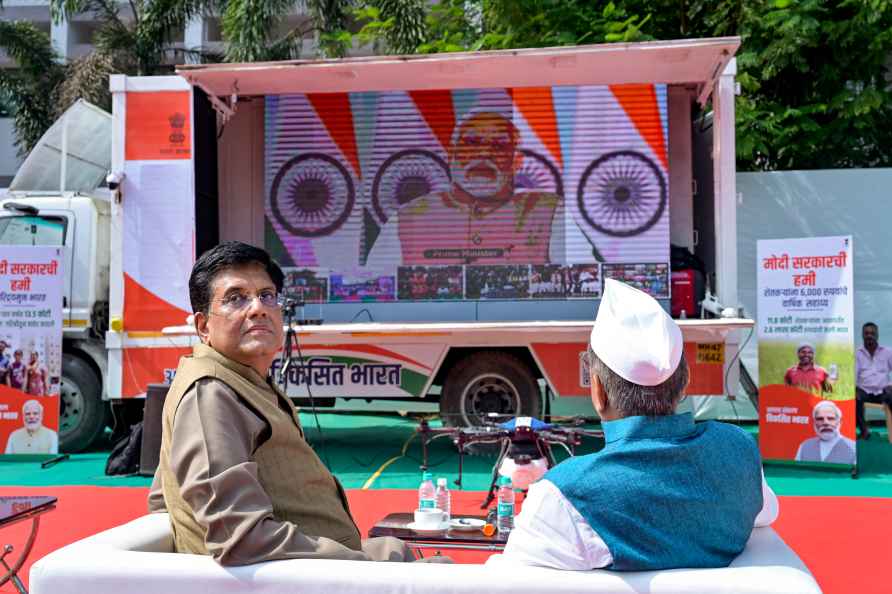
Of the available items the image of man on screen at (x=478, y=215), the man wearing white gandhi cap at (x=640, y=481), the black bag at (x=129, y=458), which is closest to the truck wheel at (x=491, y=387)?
the image of man on screen at (x=478, y=215)

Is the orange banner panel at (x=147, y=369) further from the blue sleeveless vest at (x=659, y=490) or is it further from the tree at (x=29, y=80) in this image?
the tree at (x=29, y=80)

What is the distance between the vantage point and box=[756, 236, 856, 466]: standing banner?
7.08m

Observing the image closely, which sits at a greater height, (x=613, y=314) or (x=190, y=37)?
(x=190, y=37)

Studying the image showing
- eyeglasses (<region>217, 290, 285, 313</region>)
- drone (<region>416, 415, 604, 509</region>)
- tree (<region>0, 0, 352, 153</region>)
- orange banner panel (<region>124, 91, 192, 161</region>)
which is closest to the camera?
eyeglasses (<region>217, 290, 285, 313</region>)

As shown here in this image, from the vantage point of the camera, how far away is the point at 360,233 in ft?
27.0

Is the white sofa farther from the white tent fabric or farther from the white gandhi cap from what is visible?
the white tent fabric

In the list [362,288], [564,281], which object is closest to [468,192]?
[564,281]

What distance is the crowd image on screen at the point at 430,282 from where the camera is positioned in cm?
809

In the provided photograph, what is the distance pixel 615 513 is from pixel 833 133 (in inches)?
414

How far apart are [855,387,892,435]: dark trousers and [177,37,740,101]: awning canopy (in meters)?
3.31

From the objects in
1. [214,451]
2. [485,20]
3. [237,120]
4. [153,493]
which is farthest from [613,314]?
[485,20]

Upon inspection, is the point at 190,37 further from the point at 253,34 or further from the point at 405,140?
the point at 405,140

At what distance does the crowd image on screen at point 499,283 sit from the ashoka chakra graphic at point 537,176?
2.39ft

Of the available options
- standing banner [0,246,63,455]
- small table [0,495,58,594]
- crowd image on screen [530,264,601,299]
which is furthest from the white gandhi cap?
standing banner [0,246,63,455]
